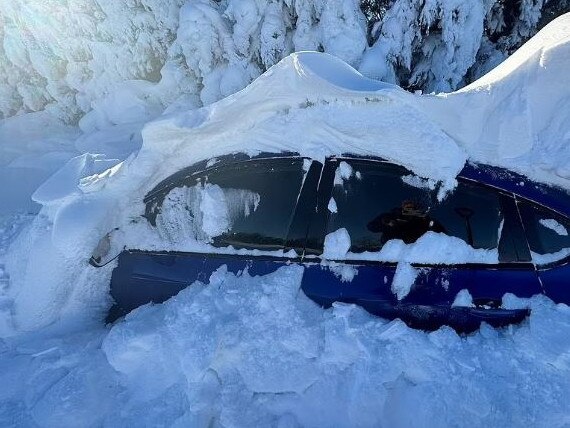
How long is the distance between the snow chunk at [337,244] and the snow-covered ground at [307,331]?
186 mm

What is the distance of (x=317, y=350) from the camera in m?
2.15

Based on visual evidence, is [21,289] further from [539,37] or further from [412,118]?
[539,37]

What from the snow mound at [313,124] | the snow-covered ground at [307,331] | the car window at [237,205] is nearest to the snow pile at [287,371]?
the snow-covered ground at [307,331]

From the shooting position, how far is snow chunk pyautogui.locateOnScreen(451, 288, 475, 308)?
2.09 meters

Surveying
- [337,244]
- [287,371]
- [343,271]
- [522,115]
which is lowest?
[287,371]

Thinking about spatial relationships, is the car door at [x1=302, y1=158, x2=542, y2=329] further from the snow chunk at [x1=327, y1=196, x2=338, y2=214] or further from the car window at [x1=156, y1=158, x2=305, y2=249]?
the car window at [x1=156, y1=158, x2=305, y2=249]

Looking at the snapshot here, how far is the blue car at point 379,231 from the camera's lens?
205cm

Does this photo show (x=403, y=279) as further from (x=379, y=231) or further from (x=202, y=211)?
(x=202, y=211)

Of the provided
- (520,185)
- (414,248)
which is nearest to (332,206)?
(414,248)

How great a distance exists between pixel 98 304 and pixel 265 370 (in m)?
1.28

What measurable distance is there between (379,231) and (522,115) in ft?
2.91

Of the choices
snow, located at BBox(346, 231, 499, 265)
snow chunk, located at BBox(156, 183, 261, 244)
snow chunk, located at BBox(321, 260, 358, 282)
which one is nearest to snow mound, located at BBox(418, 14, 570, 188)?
snow, located at BBox(346, 231, 499, 265)

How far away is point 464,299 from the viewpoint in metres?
2.10

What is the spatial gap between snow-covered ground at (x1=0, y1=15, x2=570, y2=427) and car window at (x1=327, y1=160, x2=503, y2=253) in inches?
3.7
